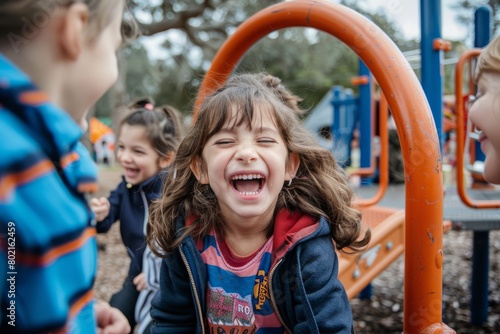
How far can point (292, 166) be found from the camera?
1336 mm

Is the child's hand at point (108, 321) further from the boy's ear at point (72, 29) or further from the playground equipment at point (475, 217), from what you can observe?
the playground equipment at point (475, 217)

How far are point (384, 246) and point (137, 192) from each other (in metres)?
1.18

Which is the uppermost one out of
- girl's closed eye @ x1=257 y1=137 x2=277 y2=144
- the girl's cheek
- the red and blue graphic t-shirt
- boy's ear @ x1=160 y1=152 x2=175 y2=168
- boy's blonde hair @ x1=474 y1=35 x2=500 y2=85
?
boy's blonde hair @ x1=474 y1=35 x2=500 y2=85

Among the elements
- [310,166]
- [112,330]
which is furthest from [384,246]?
[112,330]

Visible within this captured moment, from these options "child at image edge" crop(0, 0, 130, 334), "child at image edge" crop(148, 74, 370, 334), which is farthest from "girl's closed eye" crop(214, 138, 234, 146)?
"child at image edge" crop(0, 0, 130, 334)

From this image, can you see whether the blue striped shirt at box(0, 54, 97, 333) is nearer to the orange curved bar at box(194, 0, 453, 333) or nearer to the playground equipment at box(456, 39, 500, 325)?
the orange curved bar at box(194, 0, 453, 333)

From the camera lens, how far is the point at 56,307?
0.60 meters

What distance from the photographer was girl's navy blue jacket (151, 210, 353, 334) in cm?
109

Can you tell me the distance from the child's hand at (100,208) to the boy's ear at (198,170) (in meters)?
0.67

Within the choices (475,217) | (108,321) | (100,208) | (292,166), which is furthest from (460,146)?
(108,321)

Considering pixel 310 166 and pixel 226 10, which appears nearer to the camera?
pixel 310 166

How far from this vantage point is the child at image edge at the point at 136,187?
75.7 inches

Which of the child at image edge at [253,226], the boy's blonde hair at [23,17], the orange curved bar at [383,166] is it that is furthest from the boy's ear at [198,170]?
the orange curved bar at [383,166]

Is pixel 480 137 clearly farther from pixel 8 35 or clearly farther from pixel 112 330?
pixel 8 35
